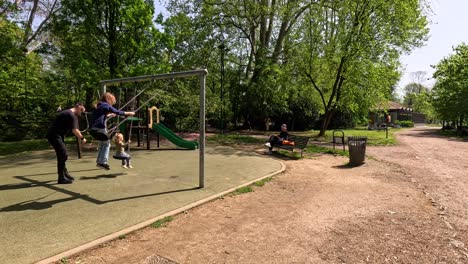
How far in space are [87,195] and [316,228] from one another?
453 centimetres

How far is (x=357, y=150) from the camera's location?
10875 mm

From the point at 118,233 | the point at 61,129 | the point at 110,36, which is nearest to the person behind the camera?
the point at 118,233

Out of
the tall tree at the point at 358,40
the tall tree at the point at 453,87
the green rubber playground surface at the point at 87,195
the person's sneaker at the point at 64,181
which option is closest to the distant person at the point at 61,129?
the person's sneaker at the point at 64,181

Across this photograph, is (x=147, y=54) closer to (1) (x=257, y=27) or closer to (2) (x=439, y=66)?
(1) (x=257, y=27)

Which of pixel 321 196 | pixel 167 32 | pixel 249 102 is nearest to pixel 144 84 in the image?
pixel 167 32

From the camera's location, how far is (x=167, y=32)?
56.9 feet

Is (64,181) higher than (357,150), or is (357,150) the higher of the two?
(357,150)

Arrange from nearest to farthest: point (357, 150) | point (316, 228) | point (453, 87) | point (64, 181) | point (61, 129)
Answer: point (316, 228), point (61, 129), point (64, 181), point (357, 150), point (453, 87)

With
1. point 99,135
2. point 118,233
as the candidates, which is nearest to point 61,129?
point 99,135

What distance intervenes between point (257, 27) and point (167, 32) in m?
12.6

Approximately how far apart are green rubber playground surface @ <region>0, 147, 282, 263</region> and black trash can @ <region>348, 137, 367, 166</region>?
2.77 meters

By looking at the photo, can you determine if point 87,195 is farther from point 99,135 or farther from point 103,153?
point 99,135

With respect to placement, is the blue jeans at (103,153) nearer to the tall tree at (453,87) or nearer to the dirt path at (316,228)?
the dirt path at (316,228)

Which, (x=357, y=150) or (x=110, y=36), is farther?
(x=110, y=36)
